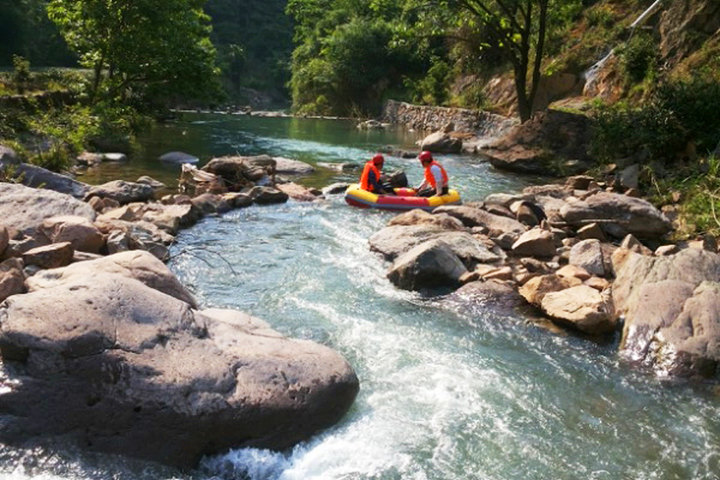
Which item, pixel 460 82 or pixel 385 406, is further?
pixel 460 82

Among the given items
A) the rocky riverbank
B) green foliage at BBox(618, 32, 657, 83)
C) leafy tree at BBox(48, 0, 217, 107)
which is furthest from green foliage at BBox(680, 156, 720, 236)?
leafy tree at BBox(48, 0, 217, 107)

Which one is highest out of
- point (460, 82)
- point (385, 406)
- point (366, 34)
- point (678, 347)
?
point (366, 34)

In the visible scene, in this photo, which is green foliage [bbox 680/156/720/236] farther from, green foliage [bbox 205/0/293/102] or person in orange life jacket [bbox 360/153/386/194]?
green foliage [bbox 205/0/293/102]

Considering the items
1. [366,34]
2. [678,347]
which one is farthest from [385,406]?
[366,34]

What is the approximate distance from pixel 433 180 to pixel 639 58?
34.6ft

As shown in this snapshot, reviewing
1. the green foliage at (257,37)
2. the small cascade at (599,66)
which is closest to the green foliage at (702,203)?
the small cascade at (599,66)

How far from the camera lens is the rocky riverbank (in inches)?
161

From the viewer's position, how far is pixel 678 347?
5887 mm

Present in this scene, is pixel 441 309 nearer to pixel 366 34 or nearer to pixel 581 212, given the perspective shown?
pixel 581 212

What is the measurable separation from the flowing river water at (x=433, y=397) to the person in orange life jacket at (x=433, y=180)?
132 inches

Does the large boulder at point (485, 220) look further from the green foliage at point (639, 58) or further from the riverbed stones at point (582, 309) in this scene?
the green foliage at point (639, 58)

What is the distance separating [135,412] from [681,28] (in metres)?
19.2

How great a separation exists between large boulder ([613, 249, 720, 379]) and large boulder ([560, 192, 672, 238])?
2.24m

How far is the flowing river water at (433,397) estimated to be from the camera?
4.32 metres
